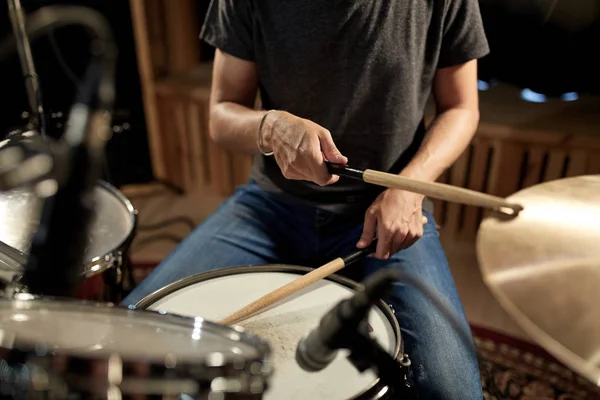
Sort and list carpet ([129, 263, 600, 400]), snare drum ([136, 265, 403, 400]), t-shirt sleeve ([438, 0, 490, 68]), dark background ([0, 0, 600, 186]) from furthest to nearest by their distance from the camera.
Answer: dark background ([0, 0, 600, 186])
carpet ([129, 263, 600, 400])
t-shirt sleeve ([438, 0, 490, 68])
snare drum ([136, 265, 403, 400])

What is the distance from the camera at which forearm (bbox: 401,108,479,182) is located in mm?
951

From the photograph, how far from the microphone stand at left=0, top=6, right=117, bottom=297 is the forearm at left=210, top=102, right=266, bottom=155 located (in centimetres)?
45

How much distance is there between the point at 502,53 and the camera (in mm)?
1722

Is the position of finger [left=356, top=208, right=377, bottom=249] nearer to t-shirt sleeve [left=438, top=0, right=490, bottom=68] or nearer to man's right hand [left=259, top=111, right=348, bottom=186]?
man's right hand [left=259, top=111, right=348, bottom=186]

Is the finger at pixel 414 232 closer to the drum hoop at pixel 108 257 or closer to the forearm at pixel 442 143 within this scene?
the forearm at pixel 442 143

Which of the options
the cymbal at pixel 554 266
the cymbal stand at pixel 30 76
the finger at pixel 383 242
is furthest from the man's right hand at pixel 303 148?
the cymbal stand at pixel 30 76

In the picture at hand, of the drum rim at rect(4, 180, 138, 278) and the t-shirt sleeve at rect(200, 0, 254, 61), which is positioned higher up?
the t-shirt sleeve at rect(200, 0, 254, 61)

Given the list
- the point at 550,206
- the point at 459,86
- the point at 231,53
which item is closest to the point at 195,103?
the point at 231,53

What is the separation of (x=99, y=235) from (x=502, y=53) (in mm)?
1309

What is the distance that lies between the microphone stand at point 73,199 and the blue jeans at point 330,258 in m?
0.36

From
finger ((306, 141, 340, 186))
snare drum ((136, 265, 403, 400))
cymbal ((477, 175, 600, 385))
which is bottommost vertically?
snare drum ((136, 265, 403, 400))

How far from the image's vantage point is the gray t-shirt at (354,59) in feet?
3.10

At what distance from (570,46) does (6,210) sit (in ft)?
4.93

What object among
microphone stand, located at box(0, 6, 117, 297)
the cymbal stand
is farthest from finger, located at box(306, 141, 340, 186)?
the cymbal stand
